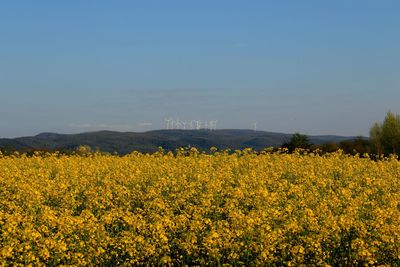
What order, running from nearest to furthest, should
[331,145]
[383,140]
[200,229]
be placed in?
[200,229], [331,145], [383,140]

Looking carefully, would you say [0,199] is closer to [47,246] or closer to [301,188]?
[47,246]

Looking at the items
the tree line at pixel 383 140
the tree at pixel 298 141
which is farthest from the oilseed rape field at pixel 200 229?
the tree line at pixel 383 140

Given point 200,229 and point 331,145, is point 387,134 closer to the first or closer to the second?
point 331,145

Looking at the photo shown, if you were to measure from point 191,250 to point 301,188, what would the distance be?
6021 millimetres

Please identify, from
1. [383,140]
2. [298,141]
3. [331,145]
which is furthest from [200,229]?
[383,140]

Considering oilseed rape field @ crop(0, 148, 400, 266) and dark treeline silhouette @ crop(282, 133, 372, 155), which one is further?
dark treeline silhouette @ crop(282, 133, 372, 155)

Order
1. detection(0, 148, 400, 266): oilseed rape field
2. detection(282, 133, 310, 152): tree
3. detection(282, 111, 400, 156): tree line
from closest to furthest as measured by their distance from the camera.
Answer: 1. detection(0, 148, 400, 266): oilseed rape field
2. detection(282, 133, 310, 152): tree
3. detection(282, 111, 400, 156): tree line

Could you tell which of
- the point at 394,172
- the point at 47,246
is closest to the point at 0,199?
the point at 47,246

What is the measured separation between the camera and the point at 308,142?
4081cm

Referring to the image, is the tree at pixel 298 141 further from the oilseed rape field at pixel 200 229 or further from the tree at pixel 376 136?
the oilseed rape field at pixel 200 229

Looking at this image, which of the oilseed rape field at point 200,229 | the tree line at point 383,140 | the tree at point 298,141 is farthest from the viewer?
the tree line at point 383,140

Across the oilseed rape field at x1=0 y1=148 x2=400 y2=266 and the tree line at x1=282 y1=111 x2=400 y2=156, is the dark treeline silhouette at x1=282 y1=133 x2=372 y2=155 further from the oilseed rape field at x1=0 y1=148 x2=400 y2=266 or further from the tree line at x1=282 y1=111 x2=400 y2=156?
the oilseed rape field at x1=0 y1=148 x2=400 y2=266

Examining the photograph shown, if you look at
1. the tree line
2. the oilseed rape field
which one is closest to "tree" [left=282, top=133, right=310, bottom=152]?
the tree line

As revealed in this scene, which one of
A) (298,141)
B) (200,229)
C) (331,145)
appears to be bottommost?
(200,229)
